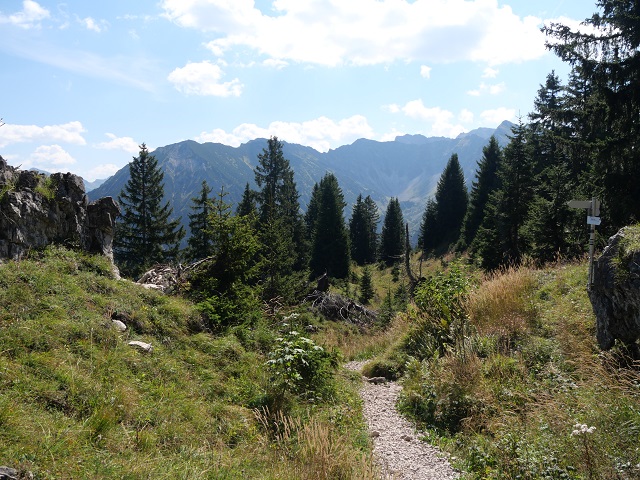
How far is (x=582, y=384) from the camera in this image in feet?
17.7

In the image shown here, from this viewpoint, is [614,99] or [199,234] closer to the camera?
[614,99]

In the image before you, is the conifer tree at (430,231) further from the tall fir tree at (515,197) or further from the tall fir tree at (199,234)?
the tall fir tree at (199,234)

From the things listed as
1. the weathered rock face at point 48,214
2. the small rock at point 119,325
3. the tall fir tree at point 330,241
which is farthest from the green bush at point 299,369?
the tall fir tree at point 330,241

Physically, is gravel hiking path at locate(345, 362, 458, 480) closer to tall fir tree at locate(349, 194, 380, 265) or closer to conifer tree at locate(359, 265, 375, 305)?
conifer tree at locate(359, 265, 375, 305)

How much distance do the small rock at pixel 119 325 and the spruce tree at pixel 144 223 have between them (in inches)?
922

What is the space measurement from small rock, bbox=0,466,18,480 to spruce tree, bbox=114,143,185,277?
27.8 m

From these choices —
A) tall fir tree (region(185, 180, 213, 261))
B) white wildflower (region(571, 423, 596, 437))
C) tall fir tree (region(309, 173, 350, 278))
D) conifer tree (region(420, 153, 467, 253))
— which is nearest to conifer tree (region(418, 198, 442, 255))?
conifer tree (region(420, 153, 467, 253))

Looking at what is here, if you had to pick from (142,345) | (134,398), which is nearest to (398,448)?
(134,398)

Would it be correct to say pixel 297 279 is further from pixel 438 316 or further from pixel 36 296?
pixel 36 296

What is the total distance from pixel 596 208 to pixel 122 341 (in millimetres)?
8834

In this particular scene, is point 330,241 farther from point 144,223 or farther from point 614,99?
point 614,99

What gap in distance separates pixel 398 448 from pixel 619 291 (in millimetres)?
4022

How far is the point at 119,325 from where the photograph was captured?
713 centimetres

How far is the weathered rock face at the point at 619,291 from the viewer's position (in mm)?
5617
